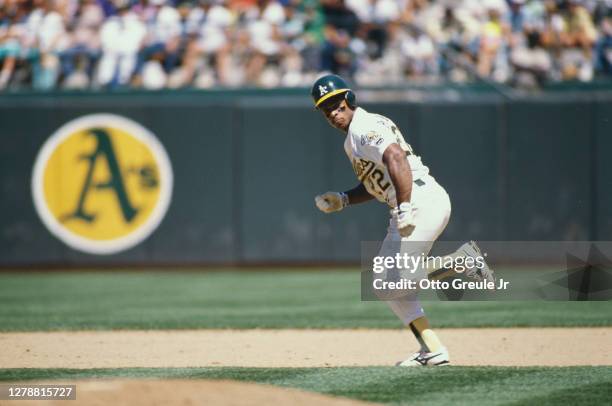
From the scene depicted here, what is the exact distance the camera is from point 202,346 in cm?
815

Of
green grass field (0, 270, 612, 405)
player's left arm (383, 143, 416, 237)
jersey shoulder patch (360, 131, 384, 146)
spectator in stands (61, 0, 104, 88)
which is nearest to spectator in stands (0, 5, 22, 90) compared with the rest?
spectator in stands (61, 0, 104, 88)

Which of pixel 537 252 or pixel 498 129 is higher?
pixel 498 129

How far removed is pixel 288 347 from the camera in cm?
805

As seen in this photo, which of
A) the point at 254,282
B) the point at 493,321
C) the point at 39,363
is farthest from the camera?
the point at 254,282

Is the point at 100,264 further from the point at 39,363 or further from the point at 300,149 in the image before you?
the point at 39,363

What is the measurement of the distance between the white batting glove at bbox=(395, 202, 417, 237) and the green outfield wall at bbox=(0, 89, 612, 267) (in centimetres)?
760

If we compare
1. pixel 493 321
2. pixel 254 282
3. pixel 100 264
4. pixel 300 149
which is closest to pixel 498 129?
pixel 300 149

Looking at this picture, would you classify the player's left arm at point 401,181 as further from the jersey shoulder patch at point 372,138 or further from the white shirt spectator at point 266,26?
the white shirt spectator at point 266,26

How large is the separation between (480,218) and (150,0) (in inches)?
230

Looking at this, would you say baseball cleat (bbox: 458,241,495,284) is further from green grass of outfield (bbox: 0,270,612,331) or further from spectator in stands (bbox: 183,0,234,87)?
spectator in stands (bbox: 183,0,234,87)

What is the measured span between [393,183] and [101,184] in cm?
835

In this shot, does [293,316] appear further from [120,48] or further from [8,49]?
[8,49]

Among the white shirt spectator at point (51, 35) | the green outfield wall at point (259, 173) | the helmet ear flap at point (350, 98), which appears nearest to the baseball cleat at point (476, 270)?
the helmet ear flap at point (350, 98)

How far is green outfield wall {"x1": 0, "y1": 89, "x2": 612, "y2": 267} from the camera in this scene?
13.9m
